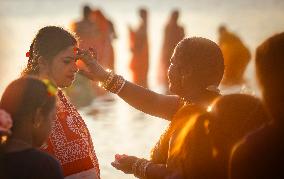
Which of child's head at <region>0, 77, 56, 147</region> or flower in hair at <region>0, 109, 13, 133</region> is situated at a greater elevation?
child's head at <region>0, 77, 56, 147</region>

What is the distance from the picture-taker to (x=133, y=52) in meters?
18.0

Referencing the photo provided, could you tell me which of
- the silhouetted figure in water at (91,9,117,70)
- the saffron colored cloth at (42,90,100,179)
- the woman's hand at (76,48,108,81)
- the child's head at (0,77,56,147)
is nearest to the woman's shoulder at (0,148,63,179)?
the child's head at (0,77,56,147)

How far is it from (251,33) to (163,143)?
35.1 meters

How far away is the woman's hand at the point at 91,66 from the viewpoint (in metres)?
4.57

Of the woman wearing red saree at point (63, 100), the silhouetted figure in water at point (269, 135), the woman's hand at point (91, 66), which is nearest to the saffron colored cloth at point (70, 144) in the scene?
the woman wearing red saree at point (63, 100)

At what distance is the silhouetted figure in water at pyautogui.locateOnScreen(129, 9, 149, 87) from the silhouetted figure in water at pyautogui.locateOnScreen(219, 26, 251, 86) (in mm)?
2281

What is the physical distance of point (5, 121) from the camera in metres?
3.07

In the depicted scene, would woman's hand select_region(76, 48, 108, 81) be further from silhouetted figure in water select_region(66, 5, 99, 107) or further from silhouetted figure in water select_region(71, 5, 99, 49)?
silhouetted figure in water select_region(71, 5, 99, 49)

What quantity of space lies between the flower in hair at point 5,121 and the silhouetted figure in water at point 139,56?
14.8m

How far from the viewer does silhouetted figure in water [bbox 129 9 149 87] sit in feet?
58.9

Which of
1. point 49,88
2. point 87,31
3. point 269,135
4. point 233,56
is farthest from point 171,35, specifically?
point 269,135

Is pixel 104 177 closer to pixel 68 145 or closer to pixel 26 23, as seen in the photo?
pixel 68 145

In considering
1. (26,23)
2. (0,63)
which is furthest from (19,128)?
(26,23)

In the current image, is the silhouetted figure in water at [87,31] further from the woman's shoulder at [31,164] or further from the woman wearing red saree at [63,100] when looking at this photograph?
the woman's shoulder at [31,164]
